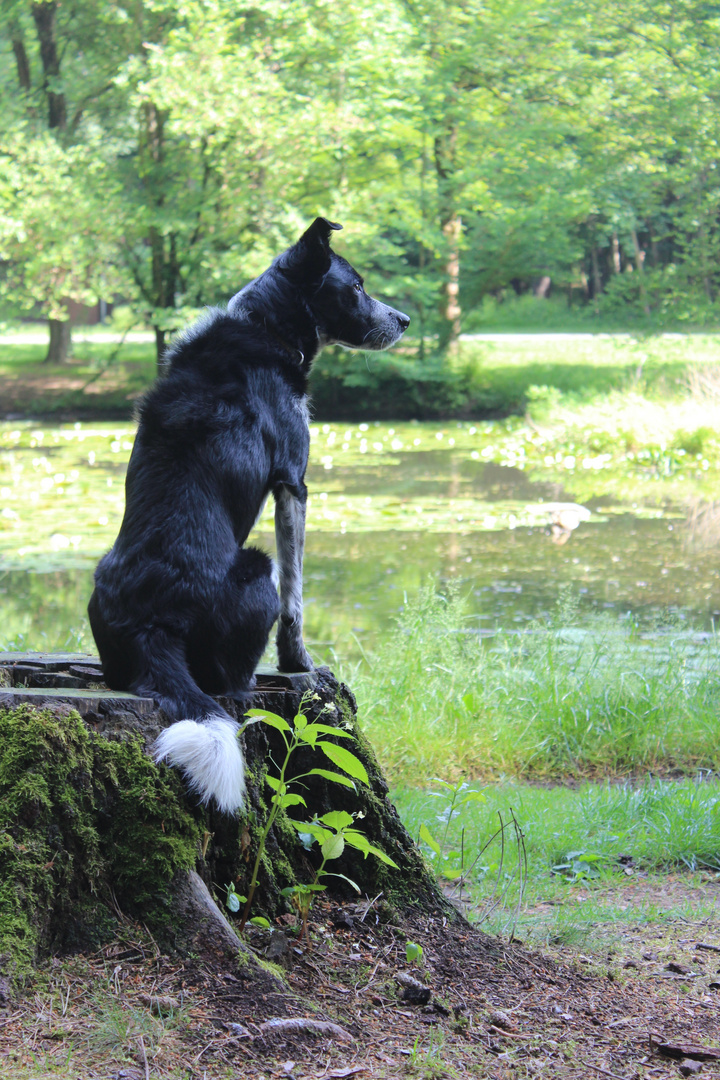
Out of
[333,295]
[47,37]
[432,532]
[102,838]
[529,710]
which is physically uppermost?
[47,37]

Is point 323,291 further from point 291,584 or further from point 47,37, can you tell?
point 47,37

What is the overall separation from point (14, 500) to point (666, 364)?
14306 millimetres

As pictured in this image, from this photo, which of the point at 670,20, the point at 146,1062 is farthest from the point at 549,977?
the point at 670,20

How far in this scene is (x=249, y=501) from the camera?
296 cm

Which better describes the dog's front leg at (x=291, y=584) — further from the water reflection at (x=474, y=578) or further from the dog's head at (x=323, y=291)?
the water reflection at (x=474, y=578)

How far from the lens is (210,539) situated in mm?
2762

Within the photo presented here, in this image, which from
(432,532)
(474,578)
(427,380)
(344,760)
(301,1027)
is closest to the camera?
(301,1027)

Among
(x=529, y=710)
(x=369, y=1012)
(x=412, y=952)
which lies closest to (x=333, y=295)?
(x=412, y=952)

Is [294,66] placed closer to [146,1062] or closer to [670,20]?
[670,20]

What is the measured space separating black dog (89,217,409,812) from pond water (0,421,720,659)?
10.2 feet

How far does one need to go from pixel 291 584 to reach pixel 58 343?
79.2 ft

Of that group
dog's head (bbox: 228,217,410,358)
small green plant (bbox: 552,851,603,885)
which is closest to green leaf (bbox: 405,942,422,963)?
small green plant (bbox: 552,851,603,885)

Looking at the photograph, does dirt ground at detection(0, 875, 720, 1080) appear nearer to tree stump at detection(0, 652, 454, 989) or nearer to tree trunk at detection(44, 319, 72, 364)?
tree stump at detection(0, 652, 454, 989)

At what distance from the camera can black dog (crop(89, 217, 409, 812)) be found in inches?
102
